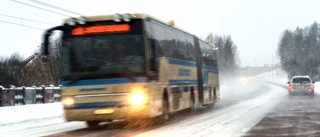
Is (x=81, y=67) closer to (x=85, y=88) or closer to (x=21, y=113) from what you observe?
(x=85, y=88)

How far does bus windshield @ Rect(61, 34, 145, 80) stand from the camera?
14.4 meters

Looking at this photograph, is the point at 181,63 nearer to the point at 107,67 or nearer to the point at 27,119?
the point at 107,67

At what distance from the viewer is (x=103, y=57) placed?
1443 cm

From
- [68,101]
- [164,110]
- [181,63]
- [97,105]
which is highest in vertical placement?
[181,63]

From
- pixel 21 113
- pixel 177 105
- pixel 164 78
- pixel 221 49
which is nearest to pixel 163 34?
pixel 164 78

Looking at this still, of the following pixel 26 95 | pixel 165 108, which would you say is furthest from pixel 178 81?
pixel 26 95

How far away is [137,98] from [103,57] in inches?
60.7

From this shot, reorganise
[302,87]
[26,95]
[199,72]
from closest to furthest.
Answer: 1. [199,72]
2. [26,95]
3. [302,87]

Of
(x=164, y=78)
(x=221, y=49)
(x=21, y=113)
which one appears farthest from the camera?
(x=221, y=49)

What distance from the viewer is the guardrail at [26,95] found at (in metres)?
28.8

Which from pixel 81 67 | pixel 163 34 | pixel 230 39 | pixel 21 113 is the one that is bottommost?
pixel 21 113

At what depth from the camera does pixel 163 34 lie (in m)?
17.2

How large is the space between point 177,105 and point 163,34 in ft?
9.02

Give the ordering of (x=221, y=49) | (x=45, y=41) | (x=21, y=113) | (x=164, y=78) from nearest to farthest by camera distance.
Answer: (x=45, y=41) → (x=164, y=78) → (x=21, y=113) → (x=221, y=49)
